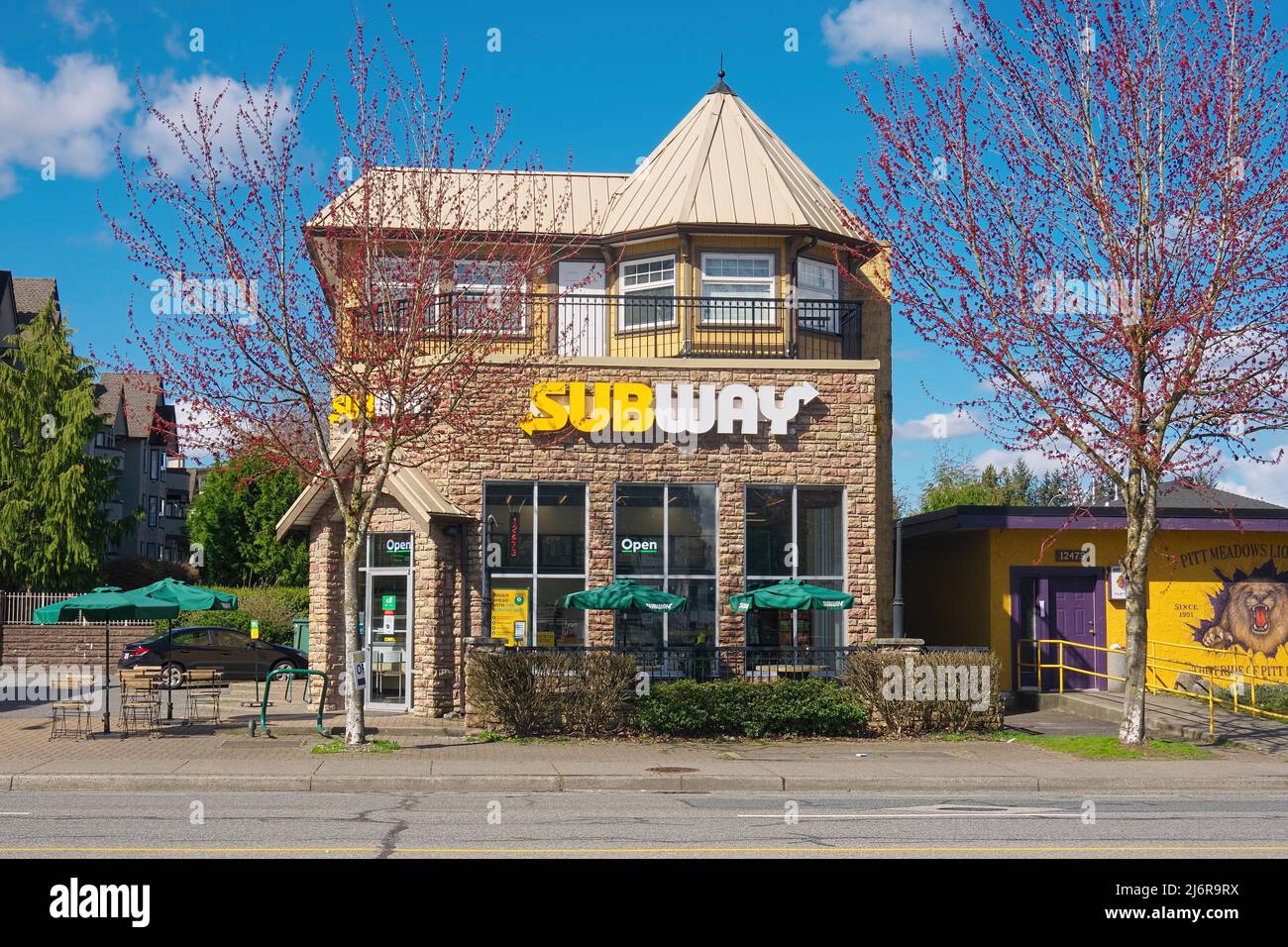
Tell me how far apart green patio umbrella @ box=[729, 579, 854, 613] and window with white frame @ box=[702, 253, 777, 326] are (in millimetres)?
5765

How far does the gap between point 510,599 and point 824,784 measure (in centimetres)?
750

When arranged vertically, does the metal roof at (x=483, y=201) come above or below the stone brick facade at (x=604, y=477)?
above

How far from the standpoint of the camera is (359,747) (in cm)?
1730

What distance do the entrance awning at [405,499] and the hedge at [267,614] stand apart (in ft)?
59.6

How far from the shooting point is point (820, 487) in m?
22.2

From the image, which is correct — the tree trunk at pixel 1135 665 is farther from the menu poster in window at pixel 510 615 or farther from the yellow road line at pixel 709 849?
the menu poster in window at pixel 510 615

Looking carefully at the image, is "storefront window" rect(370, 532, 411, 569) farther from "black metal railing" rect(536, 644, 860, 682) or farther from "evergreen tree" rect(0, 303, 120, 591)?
"evergreen tree" rect(0, 303, 120, 591)

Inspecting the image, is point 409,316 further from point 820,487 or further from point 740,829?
point 740,829

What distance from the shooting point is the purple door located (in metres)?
25.4

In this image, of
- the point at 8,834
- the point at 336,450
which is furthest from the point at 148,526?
the point at 8,834

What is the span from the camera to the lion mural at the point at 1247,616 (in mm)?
25391

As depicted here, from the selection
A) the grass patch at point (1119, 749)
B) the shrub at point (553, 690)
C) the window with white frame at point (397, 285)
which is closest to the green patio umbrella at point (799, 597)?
the shrub at point (553, 690)

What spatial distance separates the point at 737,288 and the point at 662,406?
3.81 m

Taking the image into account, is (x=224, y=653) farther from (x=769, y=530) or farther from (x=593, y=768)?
(x=593, y=768)
